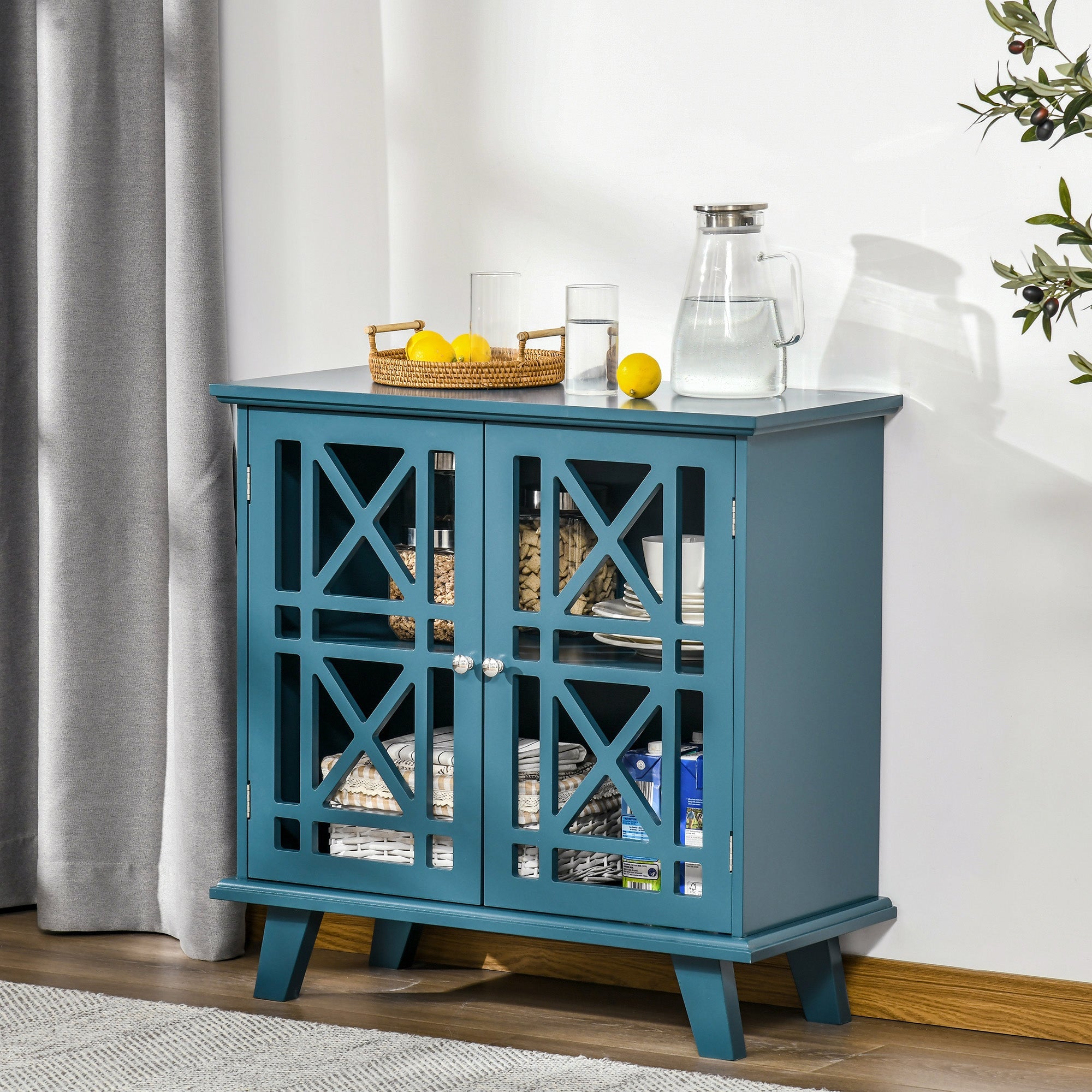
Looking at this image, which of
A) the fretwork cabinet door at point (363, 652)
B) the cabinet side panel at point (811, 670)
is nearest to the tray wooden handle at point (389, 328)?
the fretwork cabinet door at point (363, 652)

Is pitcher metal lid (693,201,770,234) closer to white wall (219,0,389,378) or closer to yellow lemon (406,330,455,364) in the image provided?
yellow lemon (406,330,455,364)

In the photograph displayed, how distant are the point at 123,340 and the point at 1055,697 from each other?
1603mm

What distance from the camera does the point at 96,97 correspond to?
2842 mm

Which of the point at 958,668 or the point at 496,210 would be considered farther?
the point at 496,210

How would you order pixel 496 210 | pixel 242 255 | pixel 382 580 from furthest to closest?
1. pixel 242 255
2. pixel 496 210
3. pixel 382 580

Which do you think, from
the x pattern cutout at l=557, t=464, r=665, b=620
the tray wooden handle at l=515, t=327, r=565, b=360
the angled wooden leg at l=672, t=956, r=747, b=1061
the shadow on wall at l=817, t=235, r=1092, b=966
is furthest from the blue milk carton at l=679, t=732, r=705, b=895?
the tray wooden handle at l=515, t=327, r=565, b=360

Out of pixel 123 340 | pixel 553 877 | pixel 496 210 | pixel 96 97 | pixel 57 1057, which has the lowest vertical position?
pixel 57 1057

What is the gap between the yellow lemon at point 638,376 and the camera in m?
2.36

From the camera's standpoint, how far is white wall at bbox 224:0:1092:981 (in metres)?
2.44

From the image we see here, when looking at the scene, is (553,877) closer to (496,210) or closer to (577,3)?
(496,210)

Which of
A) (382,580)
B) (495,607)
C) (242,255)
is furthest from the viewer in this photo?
(242,255)

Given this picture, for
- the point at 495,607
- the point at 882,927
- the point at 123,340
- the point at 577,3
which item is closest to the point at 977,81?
the point at 577,3

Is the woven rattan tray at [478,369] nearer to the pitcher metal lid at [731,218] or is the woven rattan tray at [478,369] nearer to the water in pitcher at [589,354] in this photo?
the water in pitcher at [589,354]

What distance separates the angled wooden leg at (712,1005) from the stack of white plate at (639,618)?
1.36 ft
